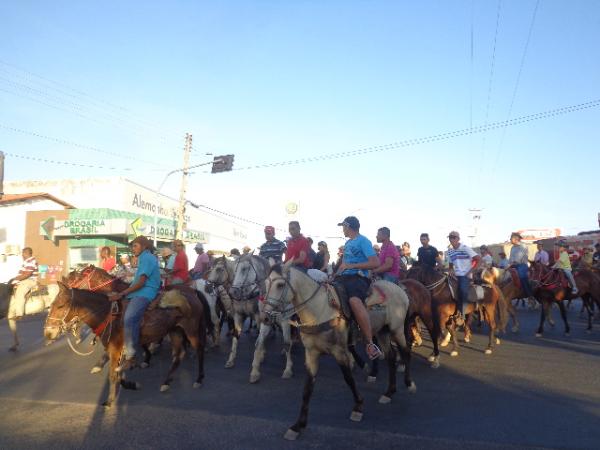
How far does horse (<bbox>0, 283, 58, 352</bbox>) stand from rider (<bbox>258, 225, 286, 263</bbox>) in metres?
5.18

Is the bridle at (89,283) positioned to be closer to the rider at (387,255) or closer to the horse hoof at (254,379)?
the horse hoof at (254,379)

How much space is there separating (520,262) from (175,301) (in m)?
10.9

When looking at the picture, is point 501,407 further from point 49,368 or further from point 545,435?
point 49,368

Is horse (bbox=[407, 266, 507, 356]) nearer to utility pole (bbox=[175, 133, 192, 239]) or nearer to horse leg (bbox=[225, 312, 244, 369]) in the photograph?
horse leg (bbox=[225, 312, 244, 369])

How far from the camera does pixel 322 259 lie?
11625 millimetres

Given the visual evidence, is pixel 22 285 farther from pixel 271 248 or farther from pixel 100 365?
pixel 271 248

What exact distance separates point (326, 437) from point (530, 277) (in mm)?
9624

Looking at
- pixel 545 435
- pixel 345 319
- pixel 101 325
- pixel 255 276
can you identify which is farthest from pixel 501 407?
pixel 101 325

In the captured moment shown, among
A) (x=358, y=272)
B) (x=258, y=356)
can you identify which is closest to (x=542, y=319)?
(x=358, y=272)

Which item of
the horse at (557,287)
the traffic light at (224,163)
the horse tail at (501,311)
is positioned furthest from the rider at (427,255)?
the traffic light at (224,163)

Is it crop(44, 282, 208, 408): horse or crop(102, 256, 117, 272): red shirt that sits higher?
crop(102, 256, 117, 272): red shirt

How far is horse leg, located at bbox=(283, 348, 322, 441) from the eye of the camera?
4883mm

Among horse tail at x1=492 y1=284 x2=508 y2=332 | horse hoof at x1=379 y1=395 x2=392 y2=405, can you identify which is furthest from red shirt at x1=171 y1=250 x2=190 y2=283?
horse tail at x1=492 y1=284 x2=508 y2=332

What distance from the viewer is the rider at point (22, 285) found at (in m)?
10.4
